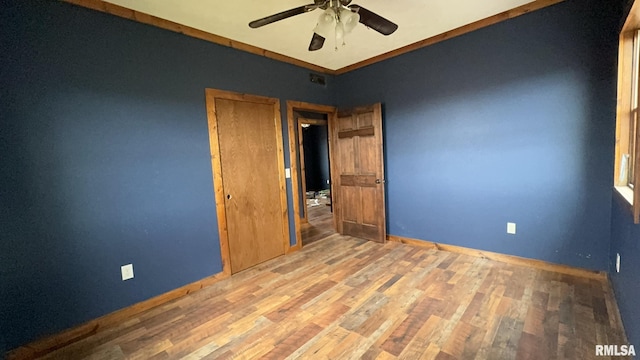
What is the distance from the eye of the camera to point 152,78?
2289 millimetres

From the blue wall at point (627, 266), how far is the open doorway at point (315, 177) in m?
2.99

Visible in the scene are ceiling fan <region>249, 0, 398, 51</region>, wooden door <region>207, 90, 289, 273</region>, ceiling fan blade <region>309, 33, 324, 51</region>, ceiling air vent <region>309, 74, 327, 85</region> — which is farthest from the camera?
ceiling air vent <region>309, 74, 327, 85</region>

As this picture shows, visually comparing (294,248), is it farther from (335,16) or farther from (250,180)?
(335,16)

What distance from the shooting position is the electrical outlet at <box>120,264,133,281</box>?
213 centimetres

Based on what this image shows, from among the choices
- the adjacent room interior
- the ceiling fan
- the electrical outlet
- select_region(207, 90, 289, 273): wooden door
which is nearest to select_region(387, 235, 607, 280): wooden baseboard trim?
the adjacent room interior

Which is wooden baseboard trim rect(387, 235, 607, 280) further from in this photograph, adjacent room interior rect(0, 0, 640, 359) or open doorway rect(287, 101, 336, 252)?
open doorway rect(287, 101, 336, 252)

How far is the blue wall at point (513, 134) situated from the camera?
87.3 inches

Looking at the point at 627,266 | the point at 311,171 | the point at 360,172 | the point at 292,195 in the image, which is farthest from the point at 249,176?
the point at 311,171

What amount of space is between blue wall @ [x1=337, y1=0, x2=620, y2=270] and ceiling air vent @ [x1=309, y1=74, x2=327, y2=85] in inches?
33.3

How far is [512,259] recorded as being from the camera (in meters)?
2.70

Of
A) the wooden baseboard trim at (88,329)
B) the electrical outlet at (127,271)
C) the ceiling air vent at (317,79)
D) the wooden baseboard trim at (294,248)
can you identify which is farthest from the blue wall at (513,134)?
the electrical outlet at (127,271)

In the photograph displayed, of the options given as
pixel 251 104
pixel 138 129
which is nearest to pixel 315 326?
pixel 138 129

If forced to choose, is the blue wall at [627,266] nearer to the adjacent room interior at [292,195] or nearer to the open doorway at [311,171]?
the adjacent room interior at [292,195]

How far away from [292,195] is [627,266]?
296cm
